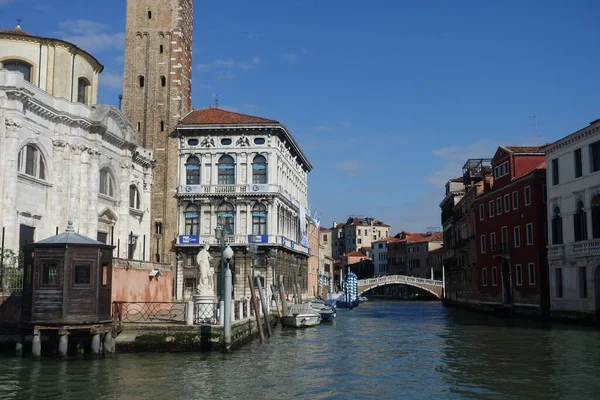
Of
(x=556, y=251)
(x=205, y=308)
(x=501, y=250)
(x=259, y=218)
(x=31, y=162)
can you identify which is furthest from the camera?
(x=259, y=218)

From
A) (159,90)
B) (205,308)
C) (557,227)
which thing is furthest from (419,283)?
(205,308)

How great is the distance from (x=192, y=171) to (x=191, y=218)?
10.3 feet

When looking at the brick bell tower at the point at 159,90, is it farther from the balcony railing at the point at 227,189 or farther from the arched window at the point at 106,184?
the arched window at the point at 106,184

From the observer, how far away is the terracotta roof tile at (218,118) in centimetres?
4391

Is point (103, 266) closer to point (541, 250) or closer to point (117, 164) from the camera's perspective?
point (117, 164)

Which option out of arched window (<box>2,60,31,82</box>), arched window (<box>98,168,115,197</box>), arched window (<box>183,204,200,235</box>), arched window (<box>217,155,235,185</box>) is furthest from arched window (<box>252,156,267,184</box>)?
arched window (<box>2,60,31,82</box>)

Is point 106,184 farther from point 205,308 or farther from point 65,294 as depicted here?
point 65,294

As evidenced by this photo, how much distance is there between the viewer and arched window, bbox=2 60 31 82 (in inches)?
1233

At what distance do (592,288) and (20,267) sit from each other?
2368 cm

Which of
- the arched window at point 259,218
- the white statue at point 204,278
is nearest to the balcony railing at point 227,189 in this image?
the arched window at point 259,218

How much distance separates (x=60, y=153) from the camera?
29.5m

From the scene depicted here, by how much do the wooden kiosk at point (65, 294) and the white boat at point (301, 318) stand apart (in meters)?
14.5

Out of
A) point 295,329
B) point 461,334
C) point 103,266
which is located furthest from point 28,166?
point 461,334

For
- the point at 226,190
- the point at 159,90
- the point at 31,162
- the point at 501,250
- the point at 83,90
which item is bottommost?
the point at 501,250
